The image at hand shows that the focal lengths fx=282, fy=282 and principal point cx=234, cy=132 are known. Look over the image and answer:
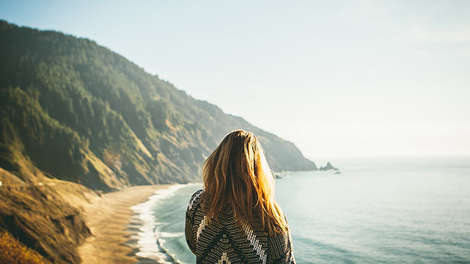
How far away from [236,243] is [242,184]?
417 mm

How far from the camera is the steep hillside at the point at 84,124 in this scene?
54.1m

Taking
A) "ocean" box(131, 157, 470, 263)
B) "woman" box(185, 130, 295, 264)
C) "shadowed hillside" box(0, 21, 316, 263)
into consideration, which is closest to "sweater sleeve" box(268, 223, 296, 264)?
"woman" box(185, 130, 295, 264)

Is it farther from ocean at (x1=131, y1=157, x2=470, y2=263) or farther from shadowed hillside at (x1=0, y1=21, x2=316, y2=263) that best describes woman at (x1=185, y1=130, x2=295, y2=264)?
ocean at (x1=131, y1=157, x2=470, y2=263)

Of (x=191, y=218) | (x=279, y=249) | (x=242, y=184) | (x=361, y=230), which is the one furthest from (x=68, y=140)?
(x=279, y=249)

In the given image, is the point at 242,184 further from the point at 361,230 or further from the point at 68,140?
the point at 68,140

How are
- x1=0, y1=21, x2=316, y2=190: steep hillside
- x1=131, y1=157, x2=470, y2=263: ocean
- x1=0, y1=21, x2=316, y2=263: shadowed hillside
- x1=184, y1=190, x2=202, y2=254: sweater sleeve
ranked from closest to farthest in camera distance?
x1=184, y1=190, x2=202, y2=254: sweater sleeve
x1=0, y1=21, x2=316, y2=263: shadowed hillside
x1=131, y1=157, x2=470, y2=263: ocean
x1=0, y1=21, x2=316, y2=190: steep hillside

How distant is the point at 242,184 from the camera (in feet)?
6.89

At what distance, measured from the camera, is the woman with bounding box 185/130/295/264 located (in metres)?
1.99

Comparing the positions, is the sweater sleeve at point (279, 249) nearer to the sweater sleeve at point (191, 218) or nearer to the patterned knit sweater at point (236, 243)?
the patterned knit sweater at point (236, 243)

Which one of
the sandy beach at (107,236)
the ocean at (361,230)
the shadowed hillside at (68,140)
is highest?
the shadowed hillside at (68,140)

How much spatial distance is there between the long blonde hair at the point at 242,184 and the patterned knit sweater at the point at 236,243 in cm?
6

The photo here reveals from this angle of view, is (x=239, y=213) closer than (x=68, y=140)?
Yes

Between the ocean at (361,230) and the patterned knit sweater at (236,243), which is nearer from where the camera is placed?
the patterned knit sweater at (236,243)

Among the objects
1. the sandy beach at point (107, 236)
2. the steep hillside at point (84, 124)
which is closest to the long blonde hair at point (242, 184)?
the sandy beach at point (107, 236)
